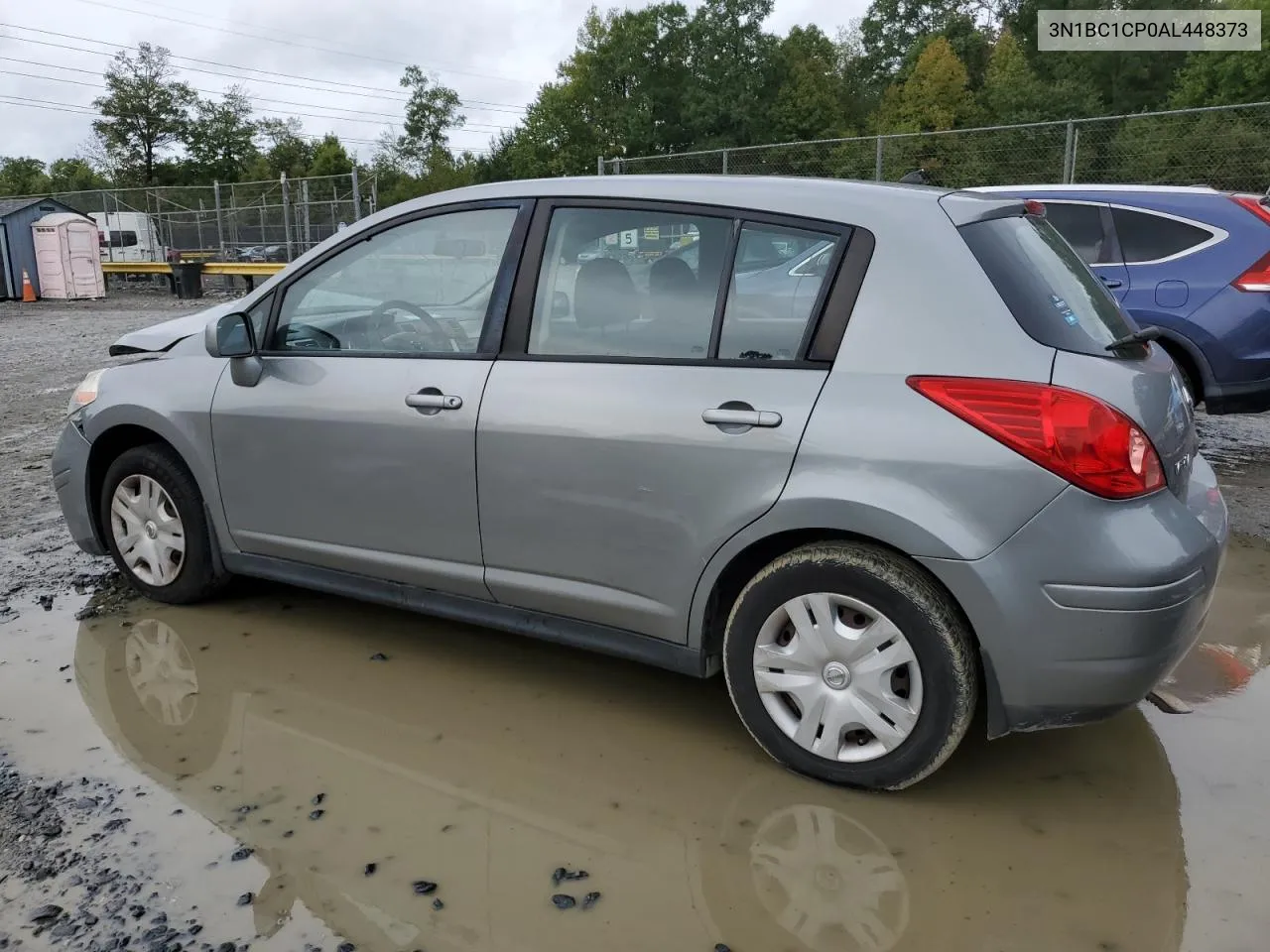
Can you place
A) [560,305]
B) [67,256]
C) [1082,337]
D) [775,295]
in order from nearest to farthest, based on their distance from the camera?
[1082,337]
[775,295]
[560,305]
[67,256]

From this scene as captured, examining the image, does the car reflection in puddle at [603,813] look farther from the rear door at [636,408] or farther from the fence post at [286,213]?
the fence post at [286,213]

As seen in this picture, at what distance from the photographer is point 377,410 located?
369 cm

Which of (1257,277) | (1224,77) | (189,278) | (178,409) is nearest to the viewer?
(178,409)

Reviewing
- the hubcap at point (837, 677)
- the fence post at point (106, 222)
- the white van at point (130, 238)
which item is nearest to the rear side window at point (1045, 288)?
the hubcap at point (837, 677)

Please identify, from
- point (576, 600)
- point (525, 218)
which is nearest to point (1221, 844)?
point (576, 600)

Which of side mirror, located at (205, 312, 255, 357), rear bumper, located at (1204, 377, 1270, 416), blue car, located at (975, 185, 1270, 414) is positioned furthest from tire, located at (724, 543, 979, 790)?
rear bumper, located at (1204, 377, 1270, 416)

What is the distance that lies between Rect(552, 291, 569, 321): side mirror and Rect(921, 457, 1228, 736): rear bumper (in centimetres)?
141

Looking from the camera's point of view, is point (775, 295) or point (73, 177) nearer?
point (775, 295)

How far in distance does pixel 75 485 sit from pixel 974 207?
3748mm

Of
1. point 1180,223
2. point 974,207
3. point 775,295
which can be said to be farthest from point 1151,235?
point 775,295

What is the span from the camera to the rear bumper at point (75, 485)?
4551 mm

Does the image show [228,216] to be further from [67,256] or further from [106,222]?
[106,222]

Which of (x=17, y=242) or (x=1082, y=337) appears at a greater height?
(x=17, y=242)

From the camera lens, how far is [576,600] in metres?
3.39
